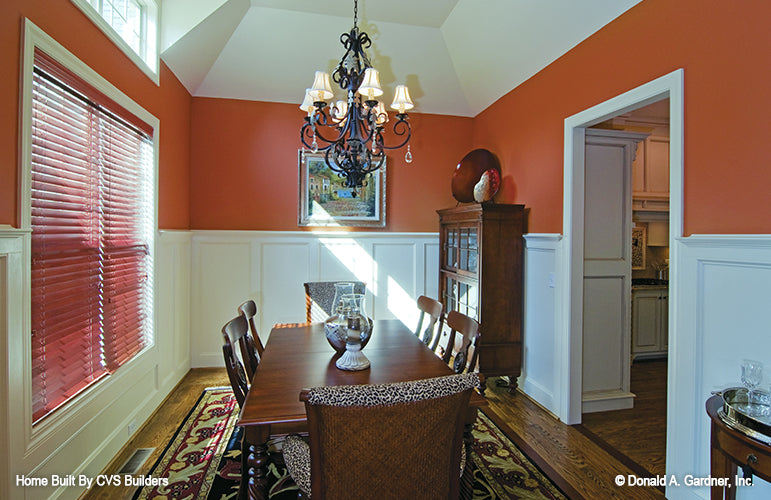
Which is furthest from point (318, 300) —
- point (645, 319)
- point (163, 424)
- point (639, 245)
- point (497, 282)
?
point (639, 245)

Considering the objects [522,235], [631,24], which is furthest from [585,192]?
[631,24]

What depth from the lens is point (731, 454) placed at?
1.37 meters

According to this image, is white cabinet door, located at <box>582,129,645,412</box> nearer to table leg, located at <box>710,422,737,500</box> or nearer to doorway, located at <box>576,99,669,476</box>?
doorway, located at <box>576,99,669,476</box>

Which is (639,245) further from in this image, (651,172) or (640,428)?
(640,428)

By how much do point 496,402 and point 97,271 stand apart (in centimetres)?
308

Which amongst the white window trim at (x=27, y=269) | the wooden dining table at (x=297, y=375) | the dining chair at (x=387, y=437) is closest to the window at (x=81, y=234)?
the white window trim at (x=27, y=269)

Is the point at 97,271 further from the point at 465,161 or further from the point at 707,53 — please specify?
the point at 707,53

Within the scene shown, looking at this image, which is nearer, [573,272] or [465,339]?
[465,339]

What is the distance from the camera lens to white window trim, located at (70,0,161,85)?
197cm

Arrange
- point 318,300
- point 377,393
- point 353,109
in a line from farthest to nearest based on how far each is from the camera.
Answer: point 318,300, point 353,109, point 377,393

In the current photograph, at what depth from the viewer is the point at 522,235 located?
3316 millimetres

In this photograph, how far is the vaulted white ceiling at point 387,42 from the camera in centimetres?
285

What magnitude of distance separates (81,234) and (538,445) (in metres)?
3.10

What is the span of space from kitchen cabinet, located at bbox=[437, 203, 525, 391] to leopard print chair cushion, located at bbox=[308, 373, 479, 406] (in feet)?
7.27
